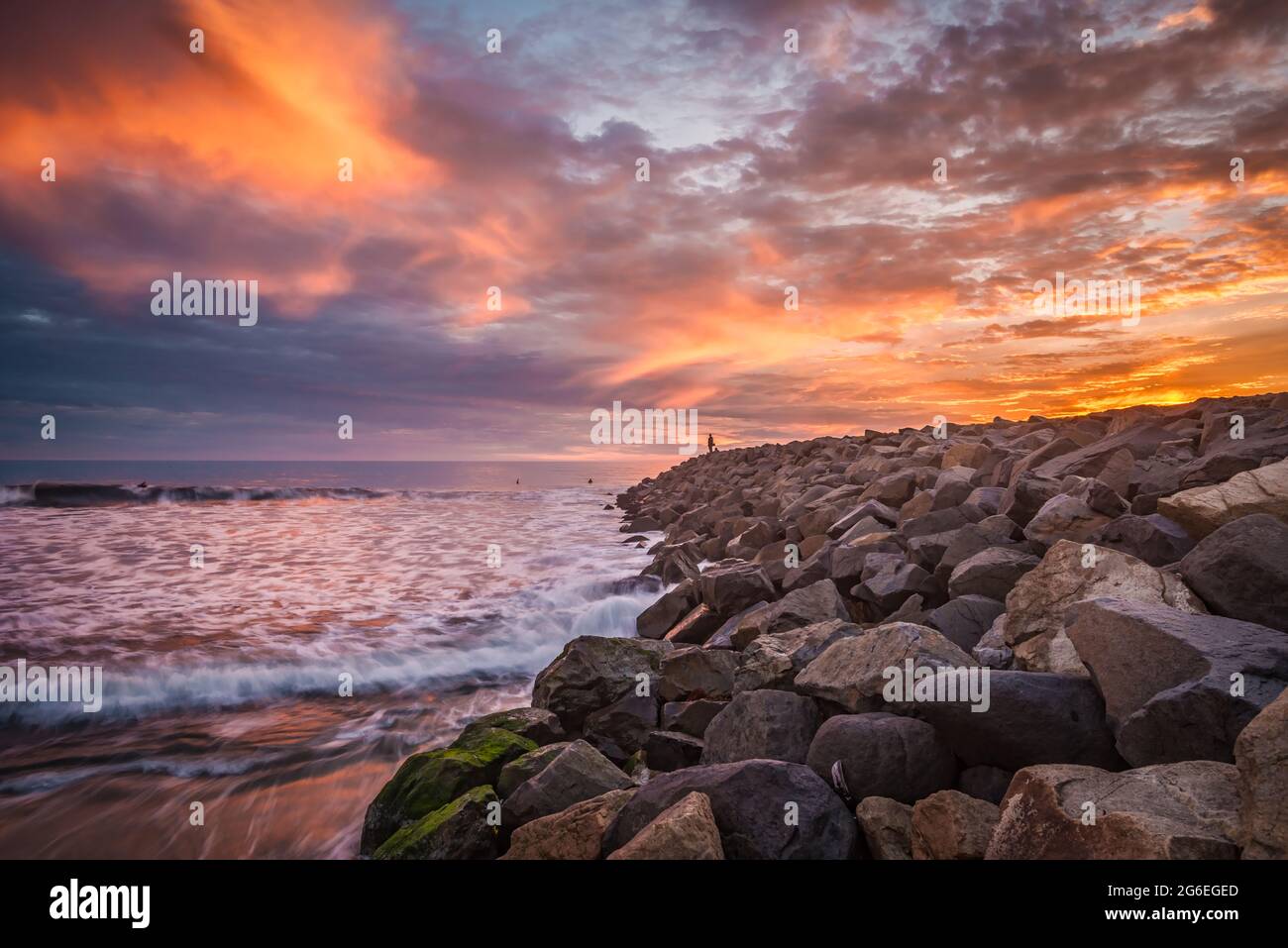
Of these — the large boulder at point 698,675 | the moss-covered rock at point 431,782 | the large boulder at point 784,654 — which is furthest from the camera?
the large boulder at point 698,675

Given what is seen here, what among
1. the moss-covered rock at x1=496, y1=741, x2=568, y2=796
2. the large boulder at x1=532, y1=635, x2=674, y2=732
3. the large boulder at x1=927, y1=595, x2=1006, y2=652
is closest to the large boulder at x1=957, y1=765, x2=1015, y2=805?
the large boulder at x1=927, y1=595, x2=1006, y2=652

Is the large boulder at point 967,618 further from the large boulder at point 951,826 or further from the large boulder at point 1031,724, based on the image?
the large boulder at point 951,826

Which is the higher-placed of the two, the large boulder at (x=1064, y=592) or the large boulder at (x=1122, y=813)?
the large boulder at (x=1064, y=592)

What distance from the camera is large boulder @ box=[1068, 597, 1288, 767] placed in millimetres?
3104

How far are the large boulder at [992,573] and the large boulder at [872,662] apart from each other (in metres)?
1.67

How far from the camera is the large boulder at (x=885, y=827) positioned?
3.47m

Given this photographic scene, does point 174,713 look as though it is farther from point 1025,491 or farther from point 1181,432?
point 1181,432

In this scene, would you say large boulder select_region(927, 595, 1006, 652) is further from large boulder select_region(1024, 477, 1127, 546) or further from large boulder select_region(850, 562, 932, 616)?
large boulder select_region(1024, 477, 1127, 546)

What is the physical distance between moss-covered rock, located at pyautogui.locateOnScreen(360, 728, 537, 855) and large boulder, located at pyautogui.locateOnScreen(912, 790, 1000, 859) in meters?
3.44

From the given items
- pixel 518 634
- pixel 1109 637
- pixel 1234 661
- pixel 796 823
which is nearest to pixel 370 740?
pixel 518 634

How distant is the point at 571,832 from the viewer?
3811mm

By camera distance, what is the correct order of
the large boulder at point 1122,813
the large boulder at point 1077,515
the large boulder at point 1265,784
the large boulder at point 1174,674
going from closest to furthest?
the large boulder at point 1265,784 < the large boulder at point 1122,813 < the large boulder at point 1174,674 < the large boulder at point 1077,515

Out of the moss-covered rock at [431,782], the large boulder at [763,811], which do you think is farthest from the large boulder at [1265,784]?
the moss-covered rock at [431,782]

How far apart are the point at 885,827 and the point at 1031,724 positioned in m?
1.11
